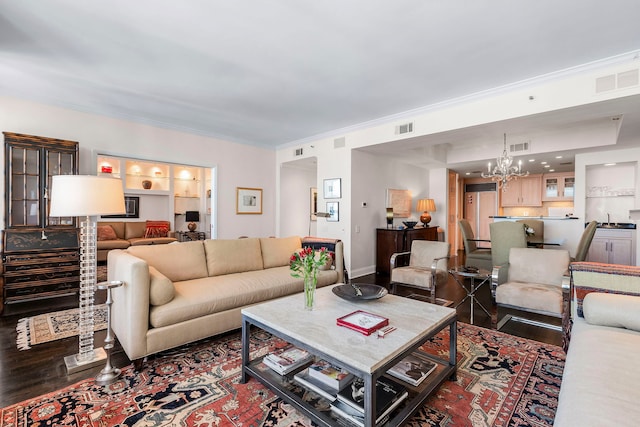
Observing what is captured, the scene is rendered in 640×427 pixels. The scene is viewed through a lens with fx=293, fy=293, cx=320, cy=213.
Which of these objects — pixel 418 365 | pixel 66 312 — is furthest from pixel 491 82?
pixel 66 312

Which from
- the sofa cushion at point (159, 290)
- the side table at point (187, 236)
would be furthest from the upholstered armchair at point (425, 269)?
the side table at point (187, 236)

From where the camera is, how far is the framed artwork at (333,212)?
558 cm

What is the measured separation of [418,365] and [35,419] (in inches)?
92.2

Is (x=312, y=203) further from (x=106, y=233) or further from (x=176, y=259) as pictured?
(x=106, y=233)

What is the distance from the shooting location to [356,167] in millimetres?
5465

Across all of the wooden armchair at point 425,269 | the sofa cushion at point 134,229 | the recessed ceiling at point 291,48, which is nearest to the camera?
the recessed ceiling at point 291,48

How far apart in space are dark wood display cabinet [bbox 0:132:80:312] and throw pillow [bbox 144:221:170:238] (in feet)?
12.4

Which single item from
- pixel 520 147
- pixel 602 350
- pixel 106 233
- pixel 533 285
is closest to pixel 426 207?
pixel 520 147

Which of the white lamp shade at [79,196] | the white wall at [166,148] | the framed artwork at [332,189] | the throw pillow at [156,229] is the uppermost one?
the white wall at [166,148]

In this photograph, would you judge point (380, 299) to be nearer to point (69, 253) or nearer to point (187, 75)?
point (187, 75)

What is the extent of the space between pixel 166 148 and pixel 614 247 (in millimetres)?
8526

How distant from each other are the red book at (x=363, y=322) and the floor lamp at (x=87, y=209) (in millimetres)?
1976

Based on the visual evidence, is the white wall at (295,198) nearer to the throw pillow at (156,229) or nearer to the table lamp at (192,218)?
the table lamp at (192,218)

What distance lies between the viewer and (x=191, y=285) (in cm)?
288
